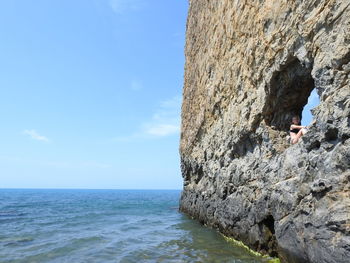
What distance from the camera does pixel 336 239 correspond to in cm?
667

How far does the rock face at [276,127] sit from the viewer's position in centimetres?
719

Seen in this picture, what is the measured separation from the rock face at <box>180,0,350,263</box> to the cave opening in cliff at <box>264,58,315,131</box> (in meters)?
0.04

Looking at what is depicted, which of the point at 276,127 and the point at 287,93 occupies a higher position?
the point at 287,93

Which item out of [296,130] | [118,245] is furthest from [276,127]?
[118,245]

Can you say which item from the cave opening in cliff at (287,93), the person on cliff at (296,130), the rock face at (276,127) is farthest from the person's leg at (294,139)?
the cave opening in cliff at (287,93)

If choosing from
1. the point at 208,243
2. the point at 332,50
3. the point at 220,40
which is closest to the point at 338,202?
Answer: the point at 332,50

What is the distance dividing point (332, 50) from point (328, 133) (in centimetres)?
216

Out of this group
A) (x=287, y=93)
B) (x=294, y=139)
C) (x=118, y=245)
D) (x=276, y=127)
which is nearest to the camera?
(x=294, y=139)

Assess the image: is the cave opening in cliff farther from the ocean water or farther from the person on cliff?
the ocean water

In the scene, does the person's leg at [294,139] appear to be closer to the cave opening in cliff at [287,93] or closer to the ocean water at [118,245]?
the cave opening in cliff at [287,93]

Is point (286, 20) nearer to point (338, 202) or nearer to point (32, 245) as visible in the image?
point (338, 202)

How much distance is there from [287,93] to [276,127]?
4.81 feet

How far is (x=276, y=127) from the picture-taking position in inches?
477

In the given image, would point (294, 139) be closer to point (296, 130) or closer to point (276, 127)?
point (296, 130)
